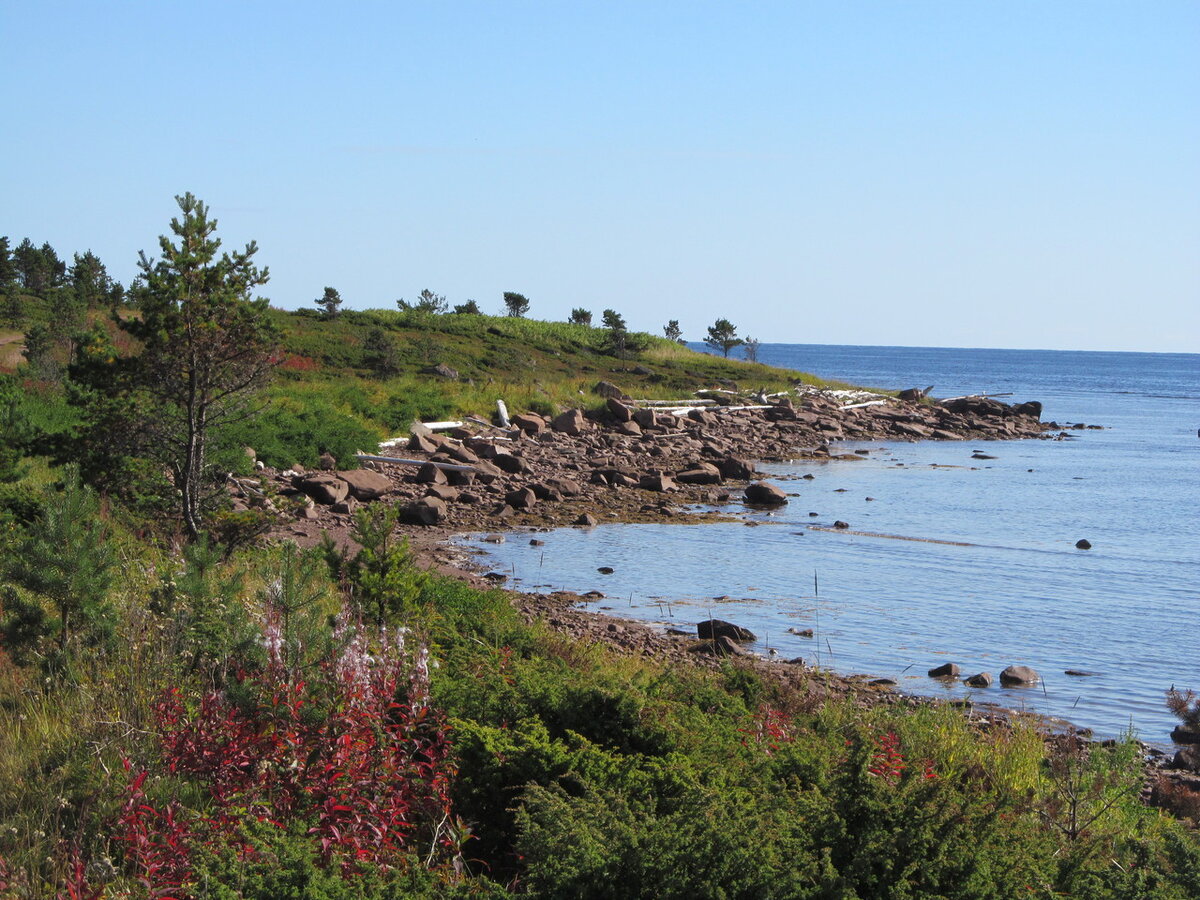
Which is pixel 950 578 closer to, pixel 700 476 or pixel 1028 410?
pixel 700 476

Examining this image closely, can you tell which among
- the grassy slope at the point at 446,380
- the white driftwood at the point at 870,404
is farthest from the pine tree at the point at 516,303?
the white driftwood at the point at 870,404

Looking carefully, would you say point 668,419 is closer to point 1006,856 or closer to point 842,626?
point 842,626

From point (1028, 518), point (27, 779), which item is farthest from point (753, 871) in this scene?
point (1028, 518)

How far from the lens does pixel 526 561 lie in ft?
59.7

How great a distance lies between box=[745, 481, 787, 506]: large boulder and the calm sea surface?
0.64 metres

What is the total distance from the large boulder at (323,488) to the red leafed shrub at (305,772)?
49.3ft

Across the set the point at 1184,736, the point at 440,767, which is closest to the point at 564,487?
the point at 1184,736

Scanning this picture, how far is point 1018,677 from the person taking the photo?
1221 centimetres

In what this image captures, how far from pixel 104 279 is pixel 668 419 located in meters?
28.3

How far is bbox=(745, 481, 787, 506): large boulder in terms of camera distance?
25.9 metres

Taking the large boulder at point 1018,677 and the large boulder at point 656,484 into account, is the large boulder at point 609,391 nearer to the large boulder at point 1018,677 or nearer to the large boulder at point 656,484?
the large boulder at point 656,484

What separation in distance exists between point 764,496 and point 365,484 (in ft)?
31.0

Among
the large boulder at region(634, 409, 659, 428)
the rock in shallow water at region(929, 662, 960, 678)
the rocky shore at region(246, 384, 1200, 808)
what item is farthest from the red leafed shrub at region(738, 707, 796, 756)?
the large boulder at region(634, 409, 659, 428)

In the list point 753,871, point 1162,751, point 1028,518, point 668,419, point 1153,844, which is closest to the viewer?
point 753,871
